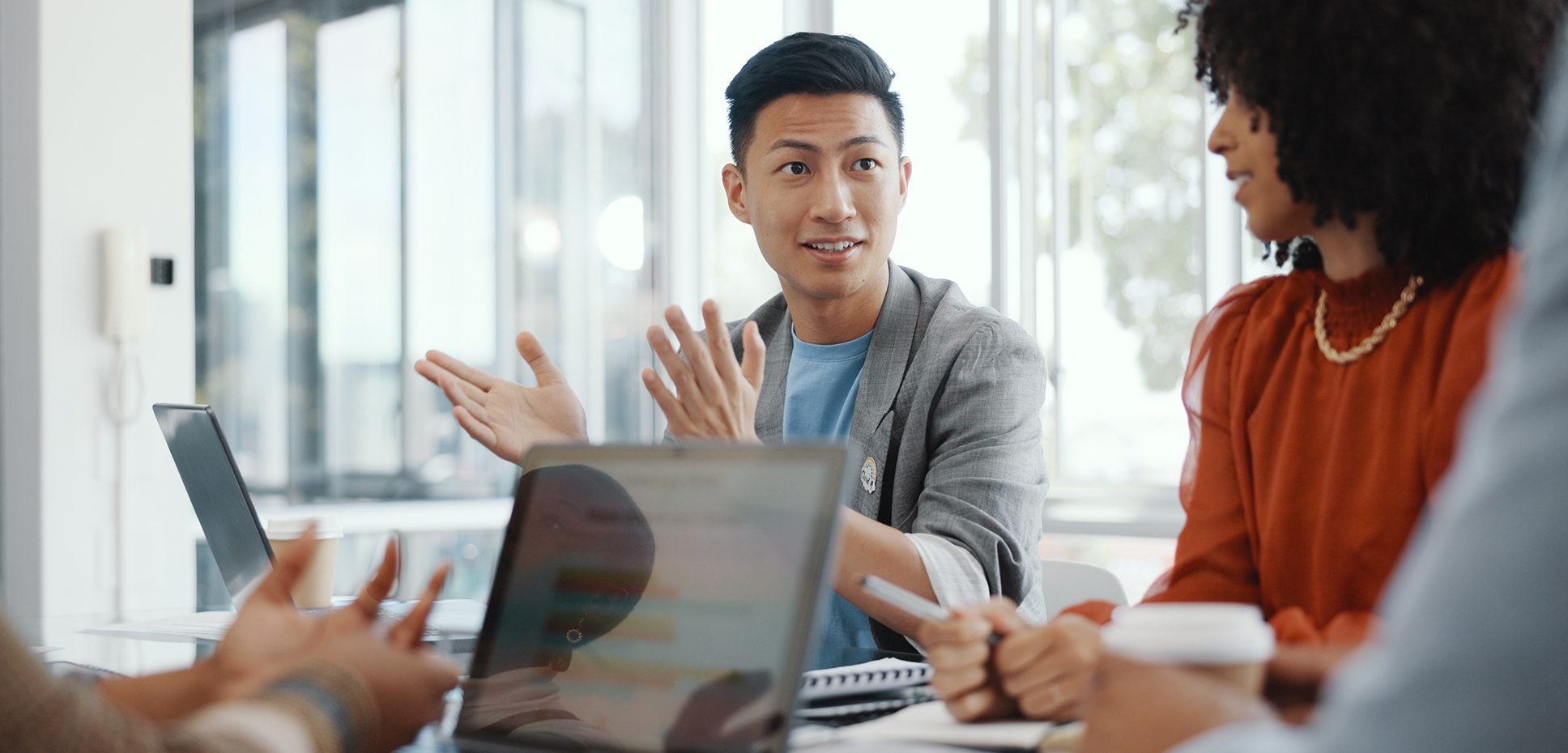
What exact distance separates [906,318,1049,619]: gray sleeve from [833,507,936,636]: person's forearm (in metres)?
0.10

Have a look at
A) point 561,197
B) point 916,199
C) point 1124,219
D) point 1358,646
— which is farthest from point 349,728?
point 561,197

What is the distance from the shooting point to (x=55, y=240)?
2506mm

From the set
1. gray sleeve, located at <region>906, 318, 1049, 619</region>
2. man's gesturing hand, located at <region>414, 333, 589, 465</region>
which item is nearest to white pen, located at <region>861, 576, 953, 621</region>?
gray sleeve, located at <region>906, 318, 1049, 619</region>

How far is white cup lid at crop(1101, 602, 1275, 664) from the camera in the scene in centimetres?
53

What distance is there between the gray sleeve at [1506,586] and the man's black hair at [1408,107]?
2.24 feet

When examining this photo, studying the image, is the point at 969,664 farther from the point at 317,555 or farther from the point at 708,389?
the point at 317,555

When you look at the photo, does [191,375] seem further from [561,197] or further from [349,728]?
[349,728]

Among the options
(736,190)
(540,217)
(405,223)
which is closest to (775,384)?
(736,190)

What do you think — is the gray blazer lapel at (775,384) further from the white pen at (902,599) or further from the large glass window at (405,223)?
the large glass window at (405,223)

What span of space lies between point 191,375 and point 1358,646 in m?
2.79

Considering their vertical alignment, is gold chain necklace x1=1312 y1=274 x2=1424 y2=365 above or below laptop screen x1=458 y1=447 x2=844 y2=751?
above

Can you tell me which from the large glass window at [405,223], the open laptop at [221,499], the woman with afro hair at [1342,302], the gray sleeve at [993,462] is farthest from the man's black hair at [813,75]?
the large glass window at [405,223]

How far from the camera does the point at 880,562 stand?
135 centimetres

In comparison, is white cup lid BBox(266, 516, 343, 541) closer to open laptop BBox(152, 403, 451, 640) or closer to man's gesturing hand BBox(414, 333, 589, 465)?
open laptop BBox(152, 403, 451, 640)
